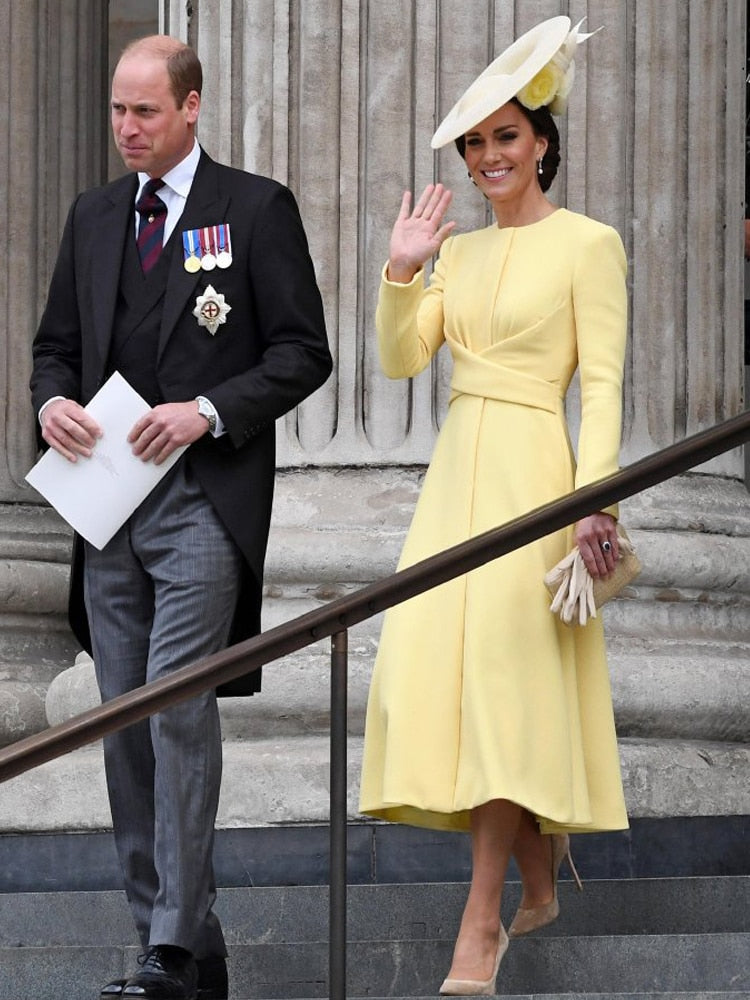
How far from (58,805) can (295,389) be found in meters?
2.02

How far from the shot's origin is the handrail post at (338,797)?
3.99 m

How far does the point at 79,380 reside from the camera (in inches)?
192

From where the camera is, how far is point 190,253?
4719 mm

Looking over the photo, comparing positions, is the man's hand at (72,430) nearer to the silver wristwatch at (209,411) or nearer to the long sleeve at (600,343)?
the silver wristwatch at (209,411)

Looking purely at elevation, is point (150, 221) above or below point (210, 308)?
above

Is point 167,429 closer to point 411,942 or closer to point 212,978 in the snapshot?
point 212,978

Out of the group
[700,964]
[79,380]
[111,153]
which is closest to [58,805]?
[79,380]

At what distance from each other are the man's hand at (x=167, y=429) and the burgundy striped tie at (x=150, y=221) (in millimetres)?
379

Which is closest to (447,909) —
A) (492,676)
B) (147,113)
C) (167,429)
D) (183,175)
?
(492,676)

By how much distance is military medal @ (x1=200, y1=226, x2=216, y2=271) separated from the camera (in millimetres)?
4707

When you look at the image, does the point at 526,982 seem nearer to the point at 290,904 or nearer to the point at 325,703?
the point at 290,904

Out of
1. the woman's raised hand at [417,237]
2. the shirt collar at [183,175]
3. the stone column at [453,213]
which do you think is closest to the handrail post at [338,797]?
the woman's raised hand at [417,237]

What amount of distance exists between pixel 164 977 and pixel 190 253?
141 cm

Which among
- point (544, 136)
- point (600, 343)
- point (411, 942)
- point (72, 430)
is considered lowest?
point (411, 942)
